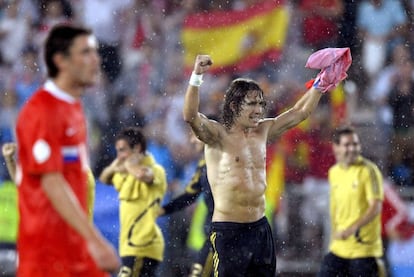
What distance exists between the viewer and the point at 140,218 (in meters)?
10.6

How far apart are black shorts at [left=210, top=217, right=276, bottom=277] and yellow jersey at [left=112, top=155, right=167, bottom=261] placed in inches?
104

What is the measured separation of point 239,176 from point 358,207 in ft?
9.21

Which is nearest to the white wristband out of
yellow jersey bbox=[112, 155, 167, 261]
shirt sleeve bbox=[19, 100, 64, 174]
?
shirt sleeve bbox=[19, 100, 64, 174]

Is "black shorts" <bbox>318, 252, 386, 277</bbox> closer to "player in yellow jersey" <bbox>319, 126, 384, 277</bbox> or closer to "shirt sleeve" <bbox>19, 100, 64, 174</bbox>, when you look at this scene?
"player in yellow jersey" <bbox>319, 126, 384, 277</bbox>

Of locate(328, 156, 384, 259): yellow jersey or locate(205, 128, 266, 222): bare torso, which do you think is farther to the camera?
locate(328, 156, 384, 259): yellow jersey

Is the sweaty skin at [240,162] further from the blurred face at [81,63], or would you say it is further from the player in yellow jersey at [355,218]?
the blurred face at [81,63]

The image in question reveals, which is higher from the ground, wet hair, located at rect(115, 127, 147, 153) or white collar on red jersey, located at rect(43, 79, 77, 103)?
white collar on red jersey, located at rect(43, 79, 77, 103)

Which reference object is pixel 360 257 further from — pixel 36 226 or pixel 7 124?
pixel 36 226

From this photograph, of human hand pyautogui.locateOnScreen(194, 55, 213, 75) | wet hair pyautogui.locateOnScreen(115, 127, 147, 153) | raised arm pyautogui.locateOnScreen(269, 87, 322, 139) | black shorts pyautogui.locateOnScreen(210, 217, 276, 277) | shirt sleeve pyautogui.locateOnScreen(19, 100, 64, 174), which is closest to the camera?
shirt sleeve pyautogui.locateOnScreen(19, 100, 64, 174)

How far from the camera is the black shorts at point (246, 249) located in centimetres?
793

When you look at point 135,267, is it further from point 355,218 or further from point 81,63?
point 81,63

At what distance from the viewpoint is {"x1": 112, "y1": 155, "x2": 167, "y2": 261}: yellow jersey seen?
34.7 ft

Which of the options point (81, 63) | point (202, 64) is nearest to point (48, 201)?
point (81, 63)

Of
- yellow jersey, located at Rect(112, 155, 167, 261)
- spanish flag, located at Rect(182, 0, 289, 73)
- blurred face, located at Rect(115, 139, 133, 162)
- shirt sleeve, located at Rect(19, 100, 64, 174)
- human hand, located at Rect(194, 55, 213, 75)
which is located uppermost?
spanish flag, located at Rect(182, 0, 289, 73)
